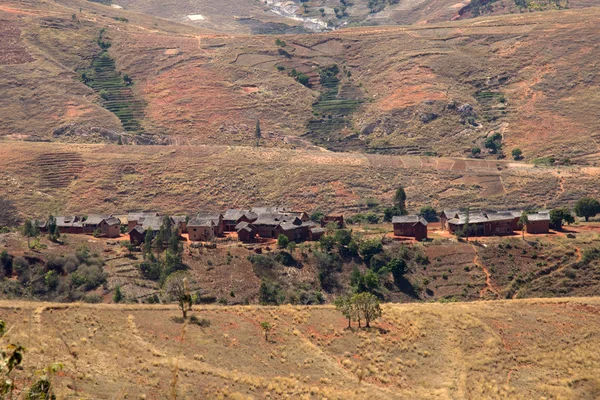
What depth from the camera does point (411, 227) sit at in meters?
83.2

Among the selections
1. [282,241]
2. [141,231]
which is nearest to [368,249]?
[282,241]

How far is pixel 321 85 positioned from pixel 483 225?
76.7 m

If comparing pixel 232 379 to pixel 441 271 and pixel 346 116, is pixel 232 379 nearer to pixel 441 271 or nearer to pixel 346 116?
pixel 441 271

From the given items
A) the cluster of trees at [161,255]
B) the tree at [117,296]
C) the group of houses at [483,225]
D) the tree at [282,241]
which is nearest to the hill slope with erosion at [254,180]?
the group of houses at [483,225]

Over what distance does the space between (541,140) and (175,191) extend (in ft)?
175

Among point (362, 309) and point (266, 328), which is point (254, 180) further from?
point (266, 328)

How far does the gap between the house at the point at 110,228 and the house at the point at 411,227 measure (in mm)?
28219

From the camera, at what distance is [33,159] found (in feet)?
362

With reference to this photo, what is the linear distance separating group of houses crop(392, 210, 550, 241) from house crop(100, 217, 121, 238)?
28.1 meters

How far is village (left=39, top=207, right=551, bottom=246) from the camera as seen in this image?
82062 mm

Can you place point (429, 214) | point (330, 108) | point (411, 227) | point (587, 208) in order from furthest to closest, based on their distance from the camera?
point (330, 108) < point (429, 214) < point (587, 208) < point (411, 227)

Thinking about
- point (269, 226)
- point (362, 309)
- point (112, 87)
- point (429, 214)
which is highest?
point (112, 87)

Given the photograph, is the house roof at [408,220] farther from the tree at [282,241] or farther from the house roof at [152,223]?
Result: the house roof at [152,223]

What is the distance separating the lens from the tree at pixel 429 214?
316 feet
